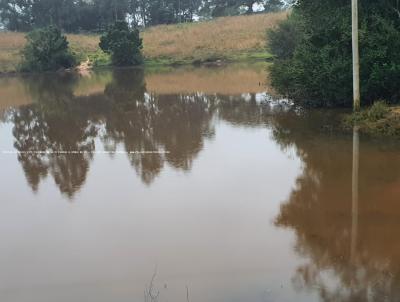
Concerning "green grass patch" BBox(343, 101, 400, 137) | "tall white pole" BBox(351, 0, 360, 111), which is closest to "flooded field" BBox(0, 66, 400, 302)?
"green grass patch" BBox(343, 101, 400, 137)

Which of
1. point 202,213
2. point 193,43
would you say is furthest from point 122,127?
point 193,43

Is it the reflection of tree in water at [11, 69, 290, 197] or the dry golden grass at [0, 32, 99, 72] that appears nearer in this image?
the reflection of tree in water at [11, 69, 290, 197]

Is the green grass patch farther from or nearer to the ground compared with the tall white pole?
nearer to the ground

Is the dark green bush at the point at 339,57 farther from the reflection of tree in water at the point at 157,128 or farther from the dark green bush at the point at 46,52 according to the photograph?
the dark green bush at the point at 46,52

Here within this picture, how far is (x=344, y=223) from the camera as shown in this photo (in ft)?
25.9

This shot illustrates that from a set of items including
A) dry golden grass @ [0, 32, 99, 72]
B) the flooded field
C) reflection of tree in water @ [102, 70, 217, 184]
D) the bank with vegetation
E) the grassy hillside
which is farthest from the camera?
dry golden grass @ [0, 32, 99, 72]

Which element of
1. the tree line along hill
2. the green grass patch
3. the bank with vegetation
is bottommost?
the green grass patch

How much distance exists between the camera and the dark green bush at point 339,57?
1542 cm

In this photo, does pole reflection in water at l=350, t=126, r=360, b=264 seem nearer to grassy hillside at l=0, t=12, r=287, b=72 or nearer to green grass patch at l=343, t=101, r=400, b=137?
green grass patch at l=343, t=101, r=400, b=137

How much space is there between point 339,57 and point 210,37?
1723 inches

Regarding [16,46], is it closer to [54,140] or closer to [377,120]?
[54,140]

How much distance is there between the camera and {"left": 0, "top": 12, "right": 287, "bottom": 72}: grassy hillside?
173 ft

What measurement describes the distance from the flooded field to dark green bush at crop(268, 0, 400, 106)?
96 centimetres

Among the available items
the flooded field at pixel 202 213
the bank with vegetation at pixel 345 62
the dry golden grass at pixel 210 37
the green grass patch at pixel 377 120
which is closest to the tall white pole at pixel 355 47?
the bank with vegetation at pixel 345 62
